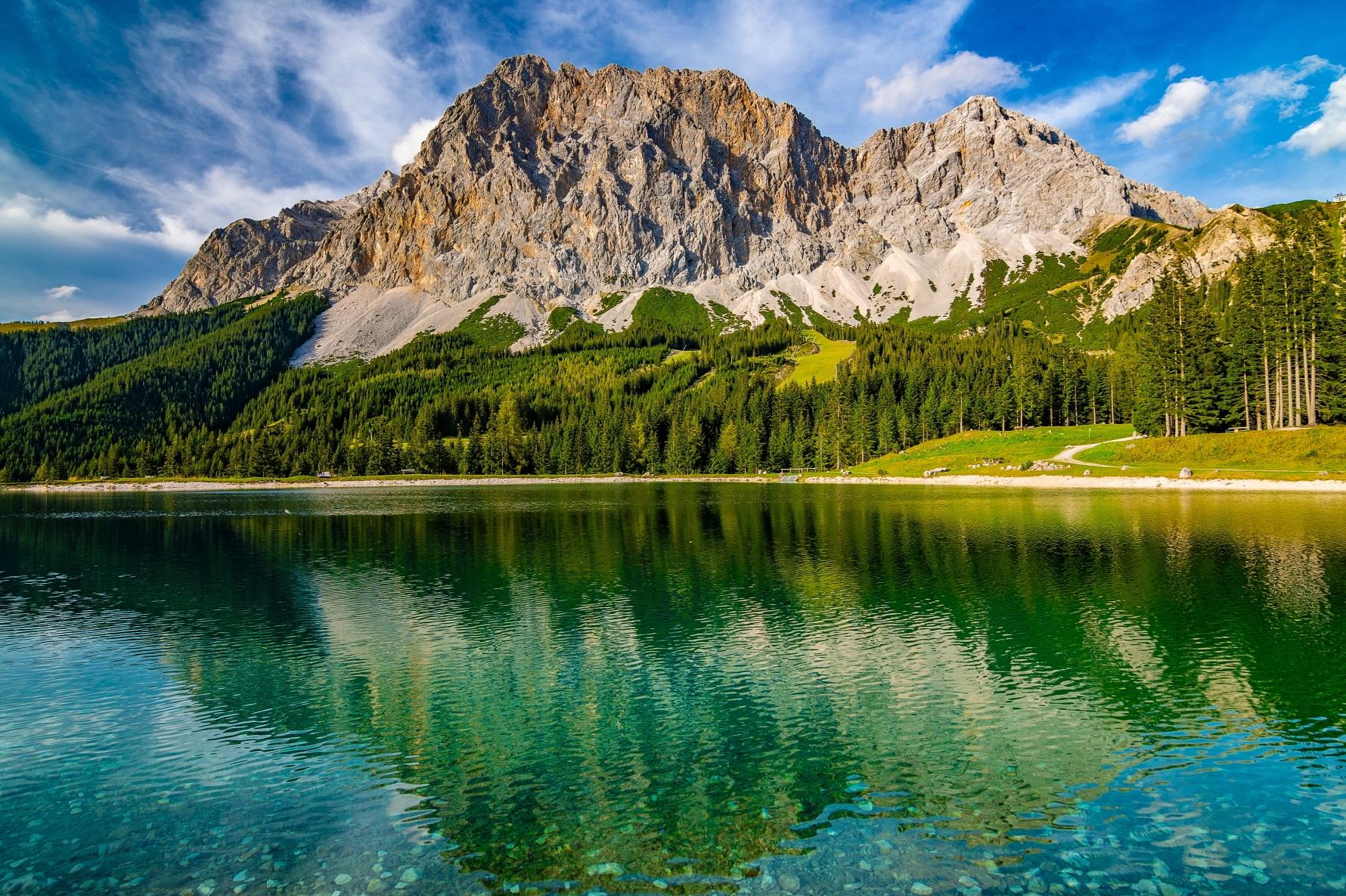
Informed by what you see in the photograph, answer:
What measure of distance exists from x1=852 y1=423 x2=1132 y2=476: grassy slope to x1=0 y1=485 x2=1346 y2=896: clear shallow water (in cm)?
7624

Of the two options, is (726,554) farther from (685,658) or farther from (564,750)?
(564,750)

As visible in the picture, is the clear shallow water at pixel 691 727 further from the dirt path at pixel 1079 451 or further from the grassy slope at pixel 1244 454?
the dirt path at pixel 1079 451

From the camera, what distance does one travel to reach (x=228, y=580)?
4003cm

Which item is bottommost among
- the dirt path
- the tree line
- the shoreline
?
the shoreline

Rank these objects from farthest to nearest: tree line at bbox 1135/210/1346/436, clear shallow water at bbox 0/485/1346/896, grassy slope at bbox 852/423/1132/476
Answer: grassy slope at bbox 852/423/1132/476 < tree line at bbox 1135/210/1346/436 < clear shallow water at bbox 0/485/1346/896

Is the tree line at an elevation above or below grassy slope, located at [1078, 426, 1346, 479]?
above

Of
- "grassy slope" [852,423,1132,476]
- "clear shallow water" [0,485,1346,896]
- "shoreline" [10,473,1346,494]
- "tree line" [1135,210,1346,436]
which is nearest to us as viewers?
"clear shallow water" [0,485,1346,896]

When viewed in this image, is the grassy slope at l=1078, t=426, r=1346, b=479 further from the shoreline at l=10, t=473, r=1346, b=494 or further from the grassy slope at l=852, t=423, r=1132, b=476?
the grassy slope at l=852, t=423, r=1132, b=476

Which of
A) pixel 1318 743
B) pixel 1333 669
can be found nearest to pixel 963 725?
pixel 1318 743

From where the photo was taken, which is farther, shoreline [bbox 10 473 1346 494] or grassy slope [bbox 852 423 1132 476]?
grassy slope [bbox 852 423 1132 476]

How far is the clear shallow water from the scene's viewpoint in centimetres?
1165

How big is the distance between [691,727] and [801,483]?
4614 inches

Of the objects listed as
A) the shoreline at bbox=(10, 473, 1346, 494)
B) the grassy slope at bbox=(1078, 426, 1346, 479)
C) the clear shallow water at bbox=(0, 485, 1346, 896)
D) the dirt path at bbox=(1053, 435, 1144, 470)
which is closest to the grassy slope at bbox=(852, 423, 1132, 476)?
the dirt path at bbox=(1053, 435, 1144, 470)

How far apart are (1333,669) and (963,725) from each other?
12.6 meters
